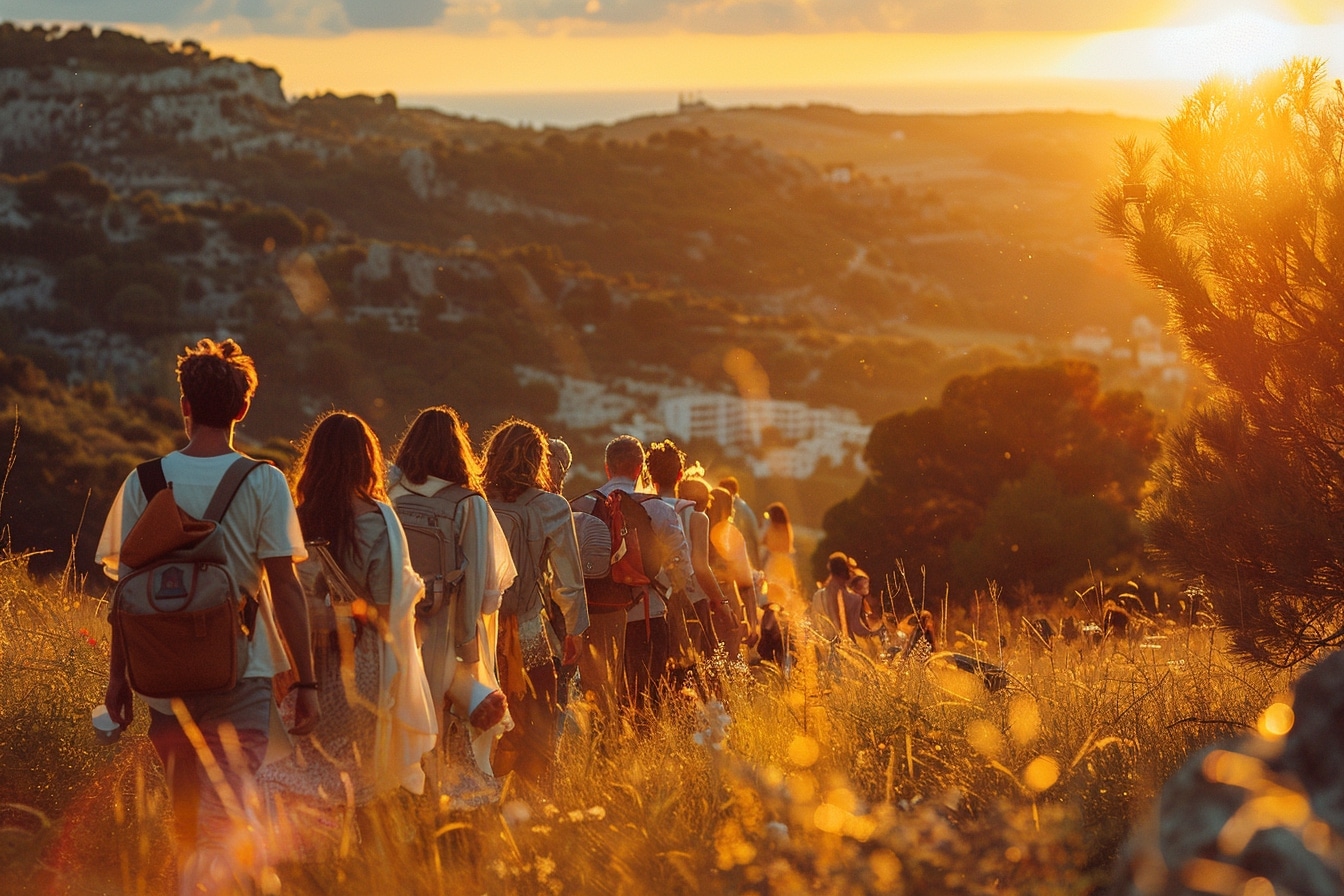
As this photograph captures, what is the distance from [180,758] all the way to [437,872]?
75 cm

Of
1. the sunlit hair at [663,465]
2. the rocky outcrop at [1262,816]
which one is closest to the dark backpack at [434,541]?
the sunlit hair at [663,465]

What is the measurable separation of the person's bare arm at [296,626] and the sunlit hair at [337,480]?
0.30 m

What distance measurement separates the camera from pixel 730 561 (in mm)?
7656

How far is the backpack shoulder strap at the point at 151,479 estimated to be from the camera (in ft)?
11.1

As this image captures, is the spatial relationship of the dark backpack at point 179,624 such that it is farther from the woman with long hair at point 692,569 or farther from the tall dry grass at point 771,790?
the woman with long hair at point 692,569

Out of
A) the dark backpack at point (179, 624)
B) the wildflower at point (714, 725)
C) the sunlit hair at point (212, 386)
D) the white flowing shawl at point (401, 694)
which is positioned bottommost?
the wildflower at point (714, 725)

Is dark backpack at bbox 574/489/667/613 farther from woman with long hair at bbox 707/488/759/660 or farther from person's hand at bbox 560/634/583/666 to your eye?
woman with long hair at bbox 707/488/759/660

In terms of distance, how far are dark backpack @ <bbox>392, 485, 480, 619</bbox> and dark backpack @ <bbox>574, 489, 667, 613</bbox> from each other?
5.64 feet

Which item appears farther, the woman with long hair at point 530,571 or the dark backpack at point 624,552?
the dark backpack at point 624,552

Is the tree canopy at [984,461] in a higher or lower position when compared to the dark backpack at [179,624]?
lower

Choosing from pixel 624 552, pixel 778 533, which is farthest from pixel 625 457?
pixel 778 533

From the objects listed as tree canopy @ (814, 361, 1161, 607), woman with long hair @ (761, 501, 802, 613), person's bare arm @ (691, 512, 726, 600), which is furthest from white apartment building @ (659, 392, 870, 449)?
person's bare arm @ (691, 512, 726, 600)

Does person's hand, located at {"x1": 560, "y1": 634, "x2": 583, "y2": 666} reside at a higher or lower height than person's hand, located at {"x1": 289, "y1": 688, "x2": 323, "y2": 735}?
lower

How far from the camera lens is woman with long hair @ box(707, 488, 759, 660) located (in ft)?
25.0
